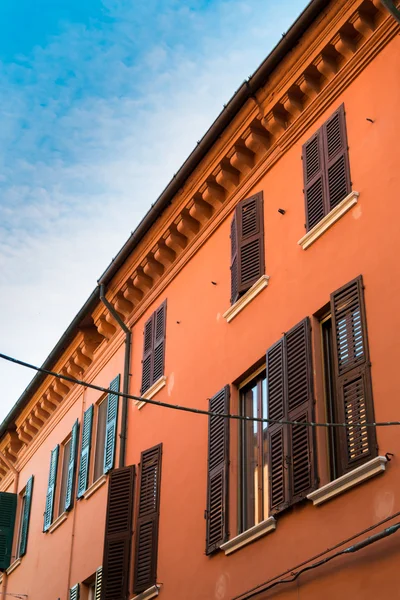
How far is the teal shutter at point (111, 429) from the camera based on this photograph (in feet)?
52.8

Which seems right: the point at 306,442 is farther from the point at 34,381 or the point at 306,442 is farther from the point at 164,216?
the point at 34,381

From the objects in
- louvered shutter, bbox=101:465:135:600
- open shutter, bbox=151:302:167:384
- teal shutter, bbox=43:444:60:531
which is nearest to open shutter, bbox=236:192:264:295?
open shutter, bbox=151:302:167:384

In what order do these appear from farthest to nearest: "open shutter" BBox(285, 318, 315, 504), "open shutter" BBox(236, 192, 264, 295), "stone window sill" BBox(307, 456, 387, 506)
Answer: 1. "open shutter" BBox(236, 192, 264, 295)
2. "open shutter" BBox(285, 318, 315, 504)
3. "stone window sill" BBox(307, 456, 387, 506)

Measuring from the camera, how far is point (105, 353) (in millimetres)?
18031

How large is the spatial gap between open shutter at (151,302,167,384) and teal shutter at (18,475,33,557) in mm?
6355

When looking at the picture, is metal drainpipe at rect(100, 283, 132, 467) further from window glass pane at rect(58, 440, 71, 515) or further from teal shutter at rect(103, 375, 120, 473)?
window glass pane at rect(58, 440, 71, 515)

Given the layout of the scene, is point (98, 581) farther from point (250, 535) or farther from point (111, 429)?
point (250, 535)

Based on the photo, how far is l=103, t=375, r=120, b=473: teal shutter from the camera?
1609cm

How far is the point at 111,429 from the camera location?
54.1ft

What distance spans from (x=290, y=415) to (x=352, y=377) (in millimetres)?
1159

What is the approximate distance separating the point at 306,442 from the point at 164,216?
6.03m

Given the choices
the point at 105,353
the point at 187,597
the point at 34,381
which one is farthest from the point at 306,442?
the point at 34,381

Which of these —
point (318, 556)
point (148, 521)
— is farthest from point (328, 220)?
point (148, 521)

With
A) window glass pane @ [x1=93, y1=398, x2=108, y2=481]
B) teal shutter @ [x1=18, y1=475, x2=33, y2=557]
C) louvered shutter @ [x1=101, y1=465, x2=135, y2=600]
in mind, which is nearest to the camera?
louvered shutter @ [x1=101, y1=465, x2=135, y2=600]
